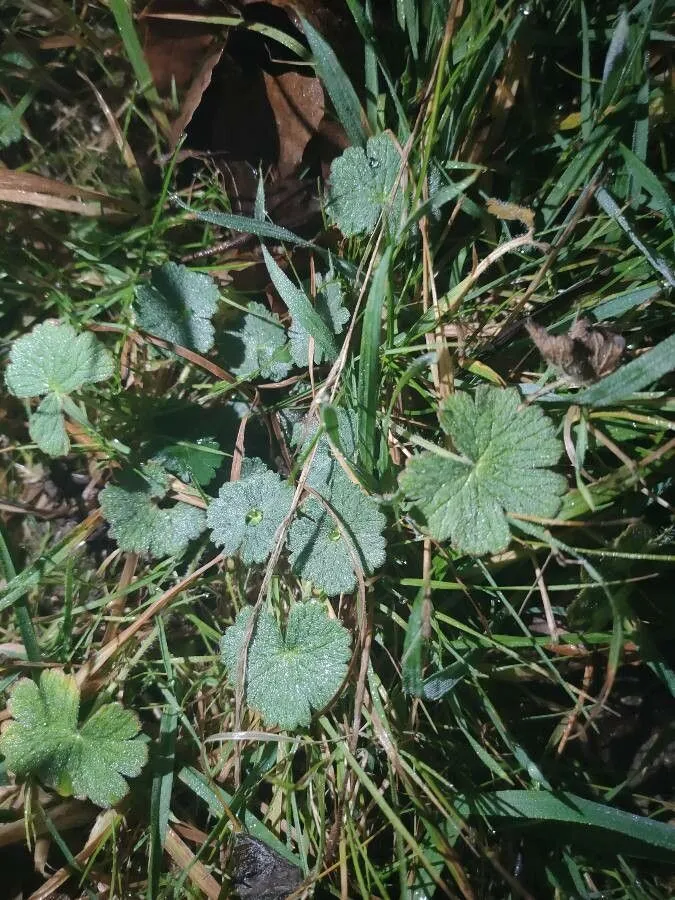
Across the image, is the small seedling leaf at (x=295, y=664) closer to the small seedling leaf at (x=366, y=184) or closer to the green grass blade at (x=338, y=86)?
the small seedling leaf at (x=366, y=184)

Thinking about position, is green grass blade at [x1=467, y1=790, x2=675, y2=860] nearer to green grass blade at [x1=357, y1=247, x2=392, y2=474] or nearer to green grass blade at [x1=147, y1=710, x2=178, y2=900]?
green grass blade at [x1=147, y1=710, x2=178, y2=900]

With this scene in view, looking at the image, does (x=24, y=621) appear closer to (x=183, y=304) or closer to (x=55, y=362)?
(x=55, y=362)

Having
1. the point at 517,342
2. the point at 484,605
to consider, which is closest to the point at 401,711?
the point at 484,605

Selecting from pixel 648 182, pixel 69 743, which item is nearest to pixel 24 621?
pixel 69 743

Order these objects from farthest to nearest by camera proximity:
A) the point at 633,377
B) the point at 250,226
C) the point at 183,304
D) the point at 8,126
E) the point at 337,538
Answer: the point at 8,126 → the point at 183,304 → the point at 250,226 → the point at 337,538 → the point at 633,377

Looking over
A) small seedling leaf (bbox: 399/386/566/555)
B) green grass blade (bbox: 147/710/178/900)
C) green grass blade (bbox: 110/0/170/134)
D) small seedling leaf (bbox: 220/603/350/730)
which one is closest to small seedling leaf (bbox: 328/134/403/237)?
small seedling leaf (bbox: 399/386/566/555)

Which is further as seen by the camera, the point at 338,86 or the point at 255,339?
the point at 255,339

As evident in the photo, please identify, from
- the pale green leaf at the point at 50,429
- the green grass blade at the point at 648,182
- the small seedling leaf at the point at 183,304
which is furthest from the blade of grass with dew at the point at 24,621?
the green grass blade at the point at 648,182
